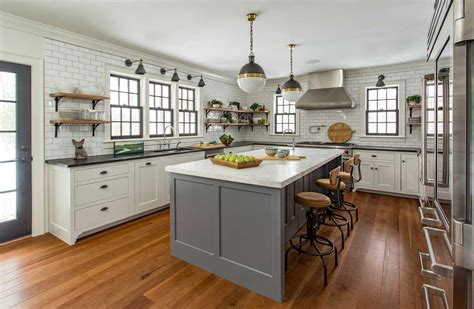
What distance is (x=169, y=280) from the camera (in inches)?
98.1

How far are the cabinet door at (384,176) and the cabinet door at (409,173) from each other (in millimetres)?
170

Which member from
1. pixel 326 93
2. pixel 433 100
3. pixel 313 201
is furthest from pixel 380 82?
pixel 433 100

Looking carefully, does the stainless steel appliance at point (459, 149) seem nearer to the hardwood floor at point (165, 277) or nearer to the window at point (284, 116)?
the hardwood floor at point (165, 277)

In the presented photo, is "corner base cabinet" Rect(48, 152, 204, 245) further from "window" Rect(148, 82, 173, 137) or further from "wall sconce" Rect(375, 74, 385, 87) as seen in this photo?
"wall sconce" Rect(375, 74, 385, 87)

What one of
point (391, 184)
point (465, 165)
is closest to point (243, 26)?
point (465, 165)

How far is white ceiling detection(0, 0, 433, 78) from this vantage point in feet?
9.84

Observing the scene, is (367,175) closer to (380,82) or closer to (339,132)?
(339,132)

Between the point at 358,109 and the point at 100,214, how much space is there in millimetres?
5627

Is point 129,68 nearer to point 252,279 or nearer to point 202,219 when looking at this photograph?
point 202,219

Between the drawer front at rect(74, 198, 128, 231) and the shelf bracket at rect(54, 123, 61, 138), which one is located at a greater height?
the shelf bracket at rect(54, 123, 61, 138)

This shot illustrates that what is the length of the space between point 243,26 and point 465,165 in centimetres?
339

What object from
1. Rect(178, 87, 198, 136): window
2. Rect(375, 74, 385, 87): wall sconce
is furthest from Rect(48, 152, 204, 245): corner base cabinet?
Rect(375, 74, 385, 87): wall sconce

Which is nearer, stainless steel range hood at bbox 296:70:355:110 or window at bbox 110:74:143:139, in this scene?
window at bbox 110:74:143:139

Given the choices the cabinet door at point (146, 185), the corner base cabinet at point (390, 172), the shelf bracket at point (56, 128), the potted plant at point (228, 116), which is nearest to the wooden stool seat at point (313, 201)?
the cabinet door at point (146, 185)
